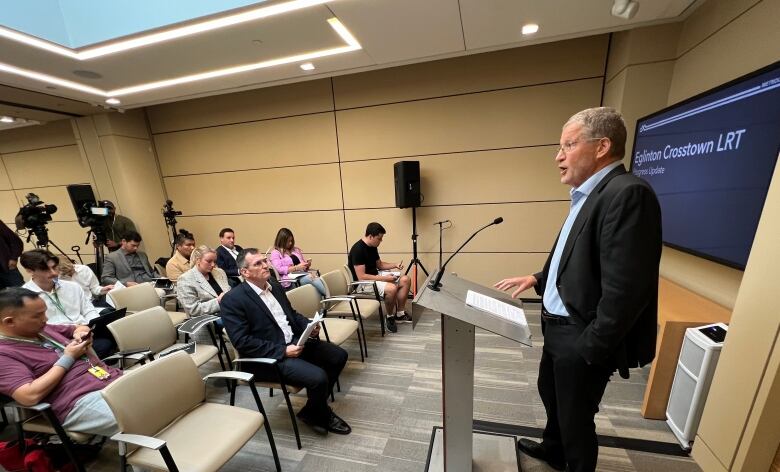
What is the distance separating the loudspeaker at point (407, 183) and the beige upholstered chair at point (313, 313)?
1674mm

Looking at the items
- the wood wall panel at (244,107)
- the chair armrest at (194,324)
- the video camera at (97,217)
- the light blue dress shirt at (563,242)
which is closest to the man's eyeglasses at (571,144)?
the light blue dress shirt at (563,242)

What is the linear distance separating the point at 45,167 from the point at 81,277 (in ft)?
14.0

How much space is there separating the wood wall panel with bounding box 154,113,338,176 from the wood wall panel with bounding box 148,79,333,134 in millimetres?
101

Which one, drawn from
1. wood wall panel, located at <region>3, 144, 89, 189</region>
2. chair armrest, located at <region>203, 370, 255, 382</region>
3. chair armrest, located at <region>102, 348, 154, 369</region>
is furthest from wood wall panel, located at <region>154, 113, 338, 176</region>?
chair armrest, located at <region>203, 370, 255, 382</region>

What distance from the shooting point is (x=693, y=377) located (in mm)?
1755

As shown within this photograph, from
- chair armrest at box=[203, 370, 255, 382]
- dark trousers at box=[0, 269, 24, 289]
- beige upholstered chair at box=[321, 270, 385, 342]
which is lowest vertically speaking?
beige upholstered chair at box=[321, 270, 385, 342]

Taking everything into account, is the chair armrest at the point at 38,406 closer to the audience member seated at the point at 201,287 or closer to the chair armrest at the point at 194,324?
the chair armrest at the point at 194,324

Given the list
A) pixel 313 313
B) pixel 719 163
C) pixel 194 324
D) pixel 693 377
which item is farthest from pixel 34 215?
pixel 719 163

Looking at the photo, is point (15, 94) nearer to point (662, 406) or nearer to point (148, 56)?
point (148, 56)

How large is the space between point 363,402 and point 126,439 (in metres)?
1.50

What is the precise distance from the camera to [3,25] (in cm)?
224

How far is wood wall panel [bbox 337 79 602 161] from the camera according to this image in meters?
3.51

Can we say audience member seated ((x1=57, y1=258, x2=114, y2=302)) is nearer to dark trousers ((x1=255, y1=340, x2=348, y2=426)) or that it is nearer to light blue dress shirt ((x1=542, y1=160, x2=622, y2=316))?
dark trousers ((x1=255, y1=340, x2=348, y2=426))

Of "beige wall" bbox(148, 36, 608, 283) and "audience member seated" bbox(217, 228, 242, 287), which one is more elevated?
"beige wall" bbox(148, 36, 608, 283)
